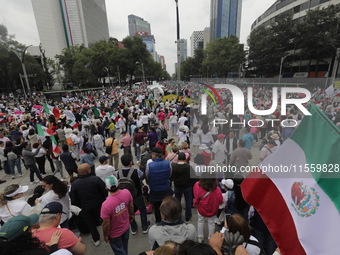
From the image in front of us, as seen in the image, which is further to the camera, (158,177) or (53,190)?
(158,177)

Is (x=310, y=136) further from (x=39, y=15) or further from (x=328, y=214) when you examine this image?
(x=39, y=15)

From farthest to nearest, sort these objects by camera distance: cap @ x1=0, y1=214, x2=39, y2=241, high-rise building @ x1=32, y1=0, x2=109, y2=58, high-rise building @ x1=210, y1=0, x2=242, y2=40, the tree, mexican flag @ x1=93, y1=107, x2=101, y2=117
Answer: high-rise building @ x1=210, y1=0, x2=242, y2=40 → high-rise building @ x1=32, y1=0, x2=109, y2=58 → the tree → mexican flag @ x1=93, y1=107, x2=101, y2=117 → cap @ x1=0, y1=214, x2=39, y2=241

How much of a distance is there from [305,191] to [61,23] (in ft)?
353

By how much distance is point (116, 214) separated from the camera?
287 centimetres

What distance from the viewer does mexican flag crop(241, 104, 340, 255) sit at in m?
1.37

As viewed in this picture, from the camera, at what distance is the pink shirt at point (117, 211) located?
2.77m

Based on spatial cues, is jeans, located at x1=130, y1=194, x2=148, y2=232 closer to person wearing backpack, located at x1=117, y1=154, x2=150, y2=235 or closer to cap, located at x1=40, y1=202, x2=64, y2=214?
person wearing backpack, located at x1=117, y1=154, x2=150, y2=235

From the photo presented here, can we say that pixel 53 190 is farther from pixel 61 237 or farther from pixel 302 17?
pixel 302 17

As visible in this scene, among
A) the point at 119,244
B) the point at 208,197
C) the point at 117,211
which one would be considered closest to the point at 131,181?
the point at 117,211

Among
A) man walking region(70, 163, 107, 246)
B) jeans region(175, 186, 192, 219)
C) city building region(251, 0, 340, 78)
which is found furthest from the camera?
city building region(251, 0, 340, 78)

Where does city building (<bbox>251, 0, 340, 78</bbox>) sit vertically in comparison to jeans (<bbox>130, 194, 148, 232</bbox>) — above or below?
above

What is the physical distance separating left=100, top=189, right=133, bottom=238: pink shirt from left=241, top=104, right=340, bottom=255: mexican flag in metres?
1.78

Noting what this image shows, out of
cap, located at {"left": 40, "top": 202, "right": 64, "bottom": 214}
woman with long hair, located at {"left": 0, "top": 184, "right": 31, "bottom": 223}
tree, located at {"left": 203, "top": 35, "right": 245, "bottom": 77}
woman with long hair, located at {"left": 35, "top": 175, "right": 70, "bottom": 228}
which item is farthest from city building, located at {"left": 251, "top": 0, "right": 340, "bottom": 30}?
woman with long hair, located at {"left": 0, "top": 184, "right": 31, "bottom": 223}

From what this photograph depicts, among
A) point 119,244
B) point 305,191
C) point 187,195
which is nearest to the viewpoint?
point 305,191
